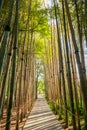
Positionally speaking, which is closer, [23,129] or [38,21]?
[23,129]

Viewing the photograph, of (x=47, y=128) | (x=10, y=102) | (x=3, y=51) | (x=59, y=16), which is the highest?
(x=59, y=16)

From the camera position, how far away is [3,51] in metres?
2.46

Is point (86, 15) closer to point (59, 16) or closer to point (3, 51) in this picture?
point (59, 16)

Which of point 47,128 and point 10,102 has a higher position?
point 10,102

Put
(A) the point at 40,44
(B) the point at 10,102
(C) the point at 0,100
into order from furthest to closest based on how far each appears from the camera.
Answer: (A) the point at 40,44, (B) the point at 10,102, (C) the point at 0,100

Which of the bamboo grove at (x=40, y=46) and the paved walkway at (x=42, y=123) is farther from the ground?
the bamboo grove at (x=40, y=46)

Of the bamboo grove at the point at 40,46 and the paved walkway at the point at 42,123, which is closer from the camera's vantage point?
the bamboo grove at the point at 40,46

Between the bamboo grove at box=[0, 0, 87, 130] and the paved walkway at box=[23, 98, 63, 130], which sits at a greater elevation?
the bamboo grove at box=[0, 0, 87, 130]

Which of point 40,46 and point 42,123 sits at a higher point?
point 40,46

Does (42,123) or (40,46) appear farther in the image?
(40,46)

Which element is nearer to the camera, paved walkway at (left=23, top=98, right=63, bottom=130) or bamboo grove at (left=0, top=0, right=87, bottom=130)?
bamboo grove at (left=0, top=0, right=87, bottom=130)

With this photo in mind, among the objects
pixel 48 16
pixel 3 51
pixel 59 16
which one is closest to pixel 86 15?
pixel 59 16

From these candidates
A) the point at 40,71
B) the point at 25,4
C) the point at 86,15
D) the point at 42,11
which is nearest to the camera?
the point at 86,15

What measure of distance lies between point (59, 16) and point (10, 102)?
3.80 m
